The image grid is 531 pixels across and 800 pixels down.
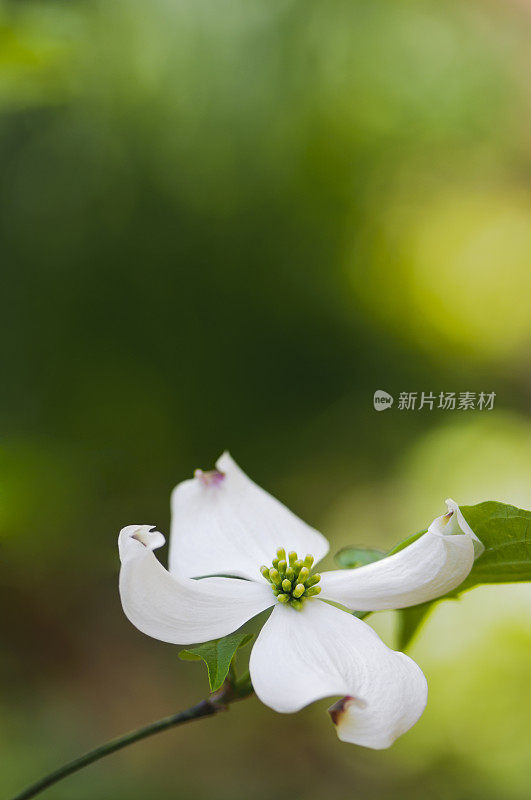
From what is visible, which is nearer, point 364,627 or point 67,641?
point 364,627

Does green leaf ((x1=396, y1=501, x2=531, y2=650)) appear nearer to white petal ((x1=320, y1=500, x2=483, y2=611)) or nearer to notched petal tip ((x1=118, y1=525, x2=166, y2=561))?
white petal ((x1=320, y1=500, x2=483, y2=611))

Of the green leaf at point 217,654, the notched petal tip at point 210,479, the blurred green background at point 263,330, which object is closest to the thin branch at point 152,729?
the green leaf at point 217,654

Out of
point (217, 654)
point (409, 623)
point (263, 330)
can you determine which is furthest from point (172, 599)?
point (263, 330)

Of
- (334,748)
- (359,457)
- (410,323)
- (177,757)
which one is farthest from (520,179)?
(177,757)

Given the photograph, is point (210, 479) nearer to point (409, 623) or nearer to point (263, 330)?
point (409, 623)

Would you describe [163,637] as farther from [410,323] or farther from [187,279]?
[410,323]

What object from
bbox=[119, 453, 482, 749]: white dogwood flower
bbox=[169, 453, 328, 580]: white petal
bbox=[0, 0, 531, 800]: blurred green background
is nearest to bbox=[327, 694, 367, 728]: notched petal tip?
bbox=[119, 453, 482, 749]: white dogwood flower
